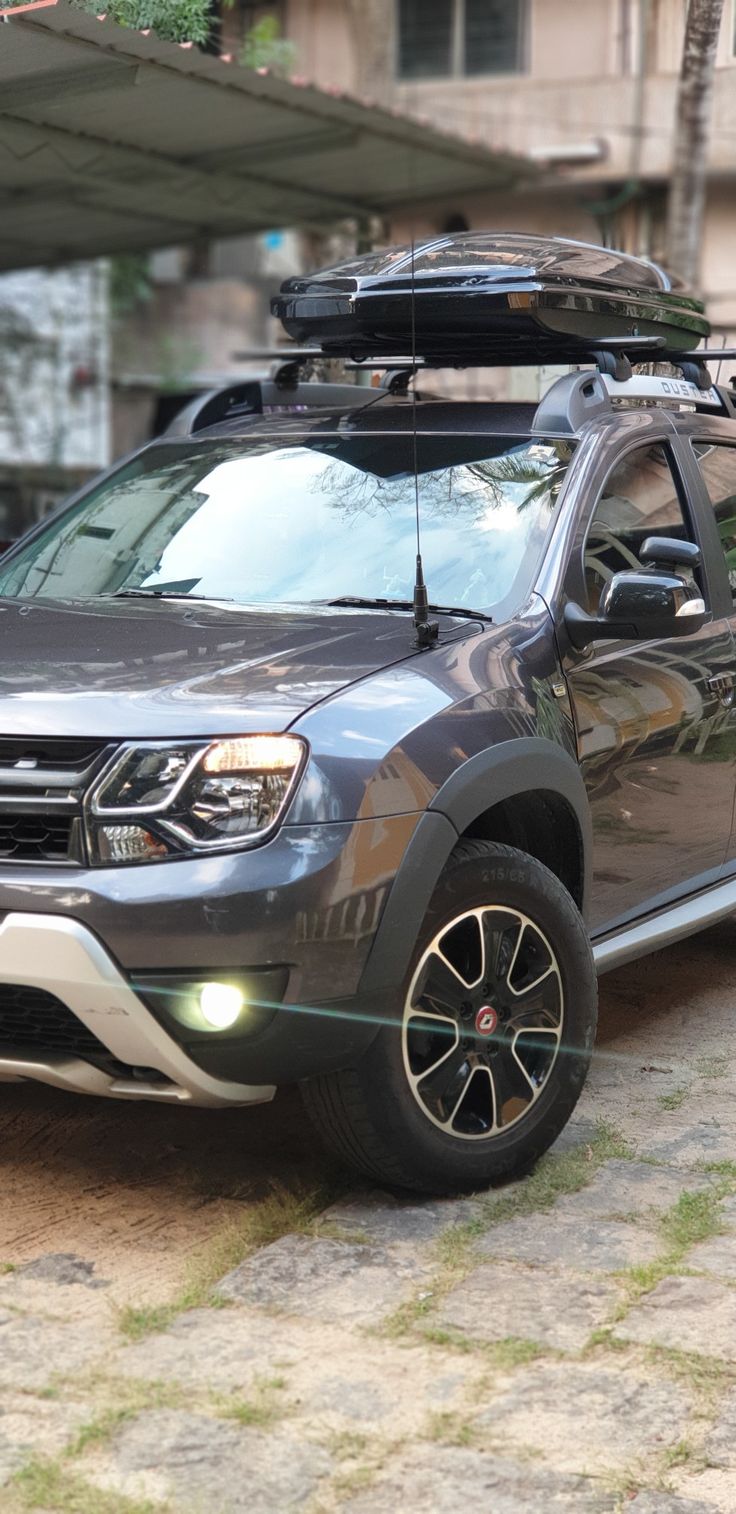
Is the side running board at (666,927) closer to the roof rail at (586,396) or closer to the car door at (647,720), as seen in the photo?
the car door at (647,720)

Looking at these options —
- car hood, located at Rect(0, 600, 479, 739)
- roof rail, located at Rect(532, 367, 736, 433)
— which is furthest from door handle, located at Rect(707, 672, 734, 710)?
car hood, located at Rect(0, 600, 479, 739)

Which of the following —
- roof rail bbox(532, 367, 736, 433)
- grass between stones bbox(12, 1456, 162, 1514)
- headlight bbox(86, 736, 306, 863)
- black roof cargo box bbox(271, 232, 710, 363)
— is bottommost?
grass between stones bbox(12, 1456, 162, 1514)

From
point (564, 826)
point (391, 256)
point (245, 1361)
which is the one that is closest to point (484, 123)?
point (391, 256)

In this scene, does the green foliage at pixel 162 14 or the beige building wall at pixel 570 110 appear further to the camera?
the beige building wall at pixel 570 110

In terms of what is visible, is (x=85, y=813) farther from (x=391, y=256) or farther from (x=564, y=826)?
(x=391, y=256)

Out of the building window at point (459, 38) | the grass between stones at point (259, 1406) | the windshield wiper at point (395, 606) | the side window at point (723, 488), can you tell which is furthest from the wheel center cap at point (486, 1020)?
the building window at point (459, 38)

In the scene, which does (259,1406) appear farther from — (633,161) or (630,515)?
(633,161)

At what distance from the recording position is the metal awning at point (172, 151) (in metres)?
8.00

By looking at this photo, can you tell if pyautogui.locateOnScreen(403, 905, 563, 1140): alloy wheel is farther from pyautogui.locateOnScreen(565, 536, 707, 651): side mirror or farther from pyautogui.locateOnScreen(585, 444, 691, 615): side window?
pyautogui.locateOnScreen(585, 444, 691, 615): side window

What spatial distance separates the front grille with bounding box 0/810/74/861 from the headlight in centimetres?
7

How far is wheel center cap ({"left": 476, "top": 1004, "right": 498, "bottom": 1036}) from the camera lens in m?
3.88

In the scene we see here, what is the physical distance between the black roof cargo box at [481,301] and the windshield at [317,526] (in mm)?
356

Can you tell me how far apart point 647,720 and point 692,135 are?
10.9m

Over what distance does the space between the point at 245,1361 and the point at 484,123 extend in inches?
858
